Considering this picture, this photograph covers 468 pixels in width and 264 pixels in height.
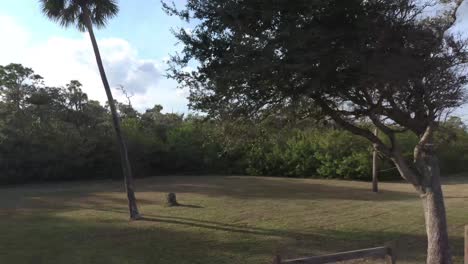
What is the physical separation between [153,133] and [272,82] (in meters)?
31.3

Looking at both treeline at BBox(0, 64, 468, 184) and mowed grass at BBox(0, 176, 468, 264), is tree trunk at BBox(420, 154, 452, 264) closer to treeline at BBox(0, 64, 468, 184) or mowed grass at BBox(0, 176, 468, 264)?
mowed grass at BBox(0, 176, 468, 264)

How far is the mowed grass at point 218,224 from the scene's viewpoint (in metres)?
13.4

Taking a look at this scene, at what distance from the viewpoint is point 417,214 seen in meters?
17.5

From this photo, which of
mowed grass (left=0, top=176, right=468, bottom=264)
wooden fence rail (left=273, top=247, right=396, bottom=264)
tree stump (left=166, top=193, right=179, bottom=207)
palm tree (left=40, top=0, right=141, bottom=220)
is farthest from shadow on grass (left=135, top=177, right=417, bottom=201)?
wooden fence rail (left=273, top=247, right=396, bottom=264)

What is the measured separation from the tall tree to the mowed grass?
5.57 m

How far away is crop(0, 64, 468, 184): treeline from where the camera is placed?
30.5 meters

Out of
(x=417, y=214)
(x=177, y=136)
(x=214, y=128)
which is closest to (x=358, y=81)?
(x=214, y=128)

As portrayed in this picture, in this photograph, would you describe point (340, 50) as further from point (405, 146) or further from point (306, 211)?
point (405, 146)

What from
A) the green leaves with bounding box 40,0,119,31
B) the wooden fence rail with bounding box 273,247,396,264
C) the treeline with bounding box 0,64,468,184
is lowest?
the wooden fence rail with bounding box 273,247,396,264

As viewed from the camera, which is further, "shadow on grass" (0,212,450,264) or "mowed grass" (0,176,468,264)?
"mowed grass" (0,176,468,264)

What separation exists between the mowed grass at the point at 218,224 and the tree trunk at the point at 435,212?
275cm

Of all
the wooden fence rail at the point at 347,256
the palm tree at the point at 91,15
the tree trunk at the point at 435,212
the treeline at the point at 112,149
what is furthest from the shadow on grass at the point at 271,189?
the wooden fence rail at the point at 347,256

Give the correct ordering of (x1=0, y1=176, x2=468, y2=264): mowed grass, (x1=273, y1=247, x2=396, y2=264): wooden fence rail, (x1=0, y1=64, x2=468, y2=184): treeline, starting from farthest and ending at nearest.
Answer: (x1=0, y1=64, x2=468, y2=184): treeline < (x1=0, y1=176, x2=468, y2=264): mowed grass < (x1=273, y1=247, x2=396, y2=264): wooden fence rail

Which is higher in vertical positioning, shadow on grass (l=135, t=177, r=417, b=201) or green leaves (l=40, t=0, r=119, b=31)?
green leaves (l=40, t=0, r=119, b=31)
